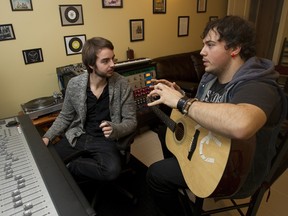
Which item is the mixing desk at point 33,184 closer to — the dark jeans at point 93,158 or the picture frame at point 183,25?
the dark jeans at point 93,158

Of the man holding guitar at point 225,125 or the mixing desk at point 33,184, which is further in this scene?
the man holding guitar at point 225,125

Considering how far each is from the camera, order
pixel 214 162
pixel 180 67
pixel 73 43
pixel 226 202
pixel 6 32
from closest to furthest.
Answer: pixel 214 162 → pixel 226 202 → pixel 6 32 → pixel 73 43 → pixel 180 67

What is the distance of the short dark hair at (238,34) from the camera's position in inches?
45.0

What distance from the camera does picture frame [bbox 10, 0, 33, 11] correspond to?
6.10ft

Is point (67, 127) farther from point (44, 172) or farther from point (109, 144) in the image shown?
point (44, 172)

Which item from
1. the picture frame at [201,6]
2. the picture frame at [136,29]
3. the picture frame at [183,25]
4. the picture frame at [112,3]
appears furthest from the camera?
the picture frame at [201,6]

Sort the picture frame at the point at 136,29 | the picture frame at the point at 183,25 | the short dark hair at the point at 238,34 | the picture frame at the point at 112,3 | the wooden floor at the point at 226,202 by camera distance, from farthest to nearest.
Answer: the picture frame at the point at 183,25
the picture frame at the point at 136,29
the picture frame at the point at 112,3
the wooden floor at the point at 226,202
the short dark hair at the point at 238,34

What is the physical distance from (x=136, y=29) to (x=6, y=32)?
140 centimetres

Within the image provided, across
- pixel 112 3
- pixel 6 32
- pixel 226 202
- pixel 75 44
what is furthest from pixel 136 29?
pixel 226 202

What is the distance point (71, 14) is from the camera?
85.0 inches

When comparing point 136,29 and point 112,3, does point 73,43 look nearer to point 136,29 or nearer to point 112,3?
point 112,3

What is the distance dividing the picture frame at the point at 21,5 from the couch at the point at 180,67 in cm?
145

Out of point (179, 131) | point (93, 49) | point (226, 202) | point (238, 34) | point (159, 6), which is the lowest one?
point (226, 202)

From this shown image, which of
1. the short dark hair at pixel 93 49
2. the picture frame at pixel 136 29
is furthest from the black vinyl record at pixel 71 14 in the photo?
the short dark hair at pixel 93 49
